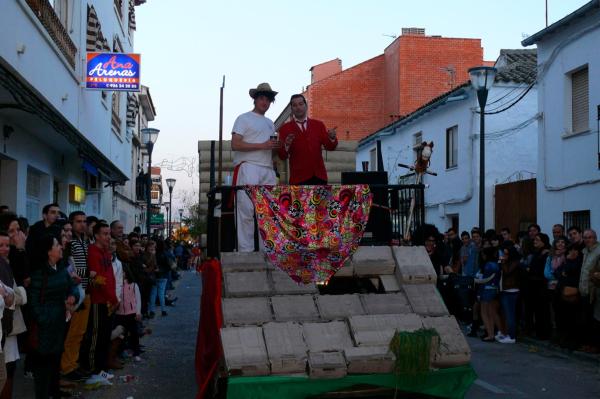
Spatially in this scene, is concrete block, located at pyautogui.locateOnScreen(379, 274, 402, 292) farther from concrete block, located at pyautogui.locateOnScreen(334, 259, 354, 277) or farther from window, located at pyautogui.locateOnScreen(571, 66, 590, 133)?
window, located at pyautogui.locateOnScreen(571, 66, 590, 133)

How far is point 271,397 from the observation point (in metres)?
5.89

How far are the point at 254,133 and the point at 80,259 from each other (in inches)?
95.1

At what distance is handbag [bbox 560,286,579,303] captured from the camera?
11.4m

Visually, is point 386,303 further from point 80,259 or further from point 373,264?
point 80,259

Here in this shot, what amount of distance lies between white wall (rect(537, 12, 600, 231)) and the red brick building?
1835 centimetres

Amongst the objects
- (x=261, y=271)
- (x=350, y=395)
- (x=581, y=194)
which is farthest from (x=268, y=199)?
(x=581, y=194)

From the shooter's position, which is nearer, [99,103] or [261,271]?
[261,271]

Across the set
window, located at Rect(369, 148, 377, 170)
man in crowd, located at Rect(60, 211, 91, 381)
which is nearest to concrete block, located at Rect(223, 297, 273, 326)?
man in crowd, located at Rect(60, 211, 91, 381)

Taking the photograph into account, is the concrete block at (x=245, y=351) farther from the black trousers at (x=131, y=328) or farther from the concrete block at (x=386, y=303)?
the black trousers at (x=131, y=328)

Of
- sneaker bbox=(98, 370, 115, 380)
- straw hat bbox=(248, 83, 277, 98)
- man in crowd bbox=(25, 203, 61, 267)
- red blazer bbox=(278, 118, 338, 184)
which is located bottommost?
sneaker bbox=(98, 370, 115, 380)

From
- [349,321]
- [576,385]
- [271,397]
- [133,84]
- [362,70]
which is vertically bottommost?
[576,385]

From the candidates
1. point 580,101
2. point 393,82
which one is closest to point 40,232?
point 580,101

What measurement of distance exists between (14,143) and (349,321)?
28.7 ft

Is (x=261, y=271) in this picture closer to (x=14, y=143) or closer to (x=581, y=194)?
(x=14, y=143)
